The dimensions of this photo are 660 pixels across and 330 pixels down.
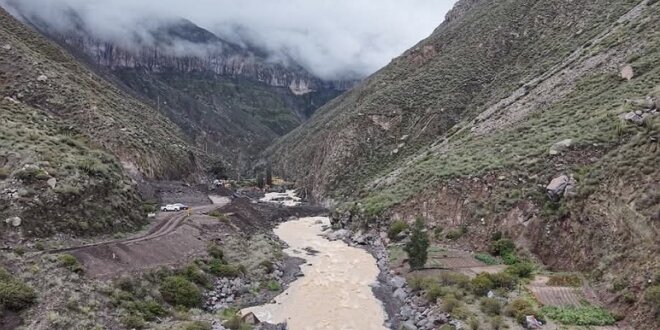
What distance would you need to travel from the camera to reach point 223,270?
128 ft

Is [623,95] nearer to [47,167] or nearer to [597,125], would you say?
[597,125]

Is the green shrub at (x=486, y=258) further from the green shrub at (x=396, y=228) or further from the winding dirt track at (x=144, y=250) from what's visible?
the winding dirt track at (x=144, y=250)

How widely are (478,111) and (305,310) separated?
5601cm

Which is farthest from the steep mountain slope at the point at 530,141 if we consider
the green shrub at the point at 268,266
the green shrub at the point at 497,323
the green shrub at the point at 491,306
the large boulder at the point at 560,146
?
the green shrub at the point at 268,266

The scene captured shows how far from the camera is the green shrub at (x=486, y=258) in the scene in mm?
38250

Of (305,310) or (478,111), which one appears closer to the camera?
(305,310)

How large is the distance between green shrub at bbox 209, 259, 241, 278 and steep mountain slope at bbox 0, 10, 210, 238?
28.8 feet

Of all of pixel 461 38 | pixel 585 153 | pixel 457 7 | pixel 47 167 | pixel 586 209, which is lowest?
pixel 586 209

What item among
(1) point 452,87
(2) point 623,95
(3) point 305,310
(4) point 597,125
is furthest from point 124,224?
(1) point 452,87

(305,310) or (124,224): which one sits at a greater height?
(124,224)

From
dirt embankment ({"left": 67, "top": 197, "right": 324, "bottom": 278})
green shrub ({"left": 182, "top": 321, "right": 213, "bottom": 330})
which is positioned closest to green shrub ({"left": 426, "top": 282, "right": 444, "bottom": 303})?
green shrub ({"left": 182, "top": 321, "right": 213, "bottom": 330})

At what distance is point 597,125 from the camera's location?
42562 mm

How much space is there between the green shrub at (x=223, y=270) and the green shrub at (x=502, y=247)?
65.9 ft

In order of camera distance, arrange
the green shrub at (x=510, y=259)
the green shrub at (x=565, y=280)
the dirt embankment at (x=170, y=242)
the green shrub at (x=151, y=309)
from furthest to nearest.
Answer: the green shrub at (x=510, y=259), the dirt embankment at (x=170, y=242), the green shrub at (x=565, y=280), the green shrub at (x=151, y=309)
